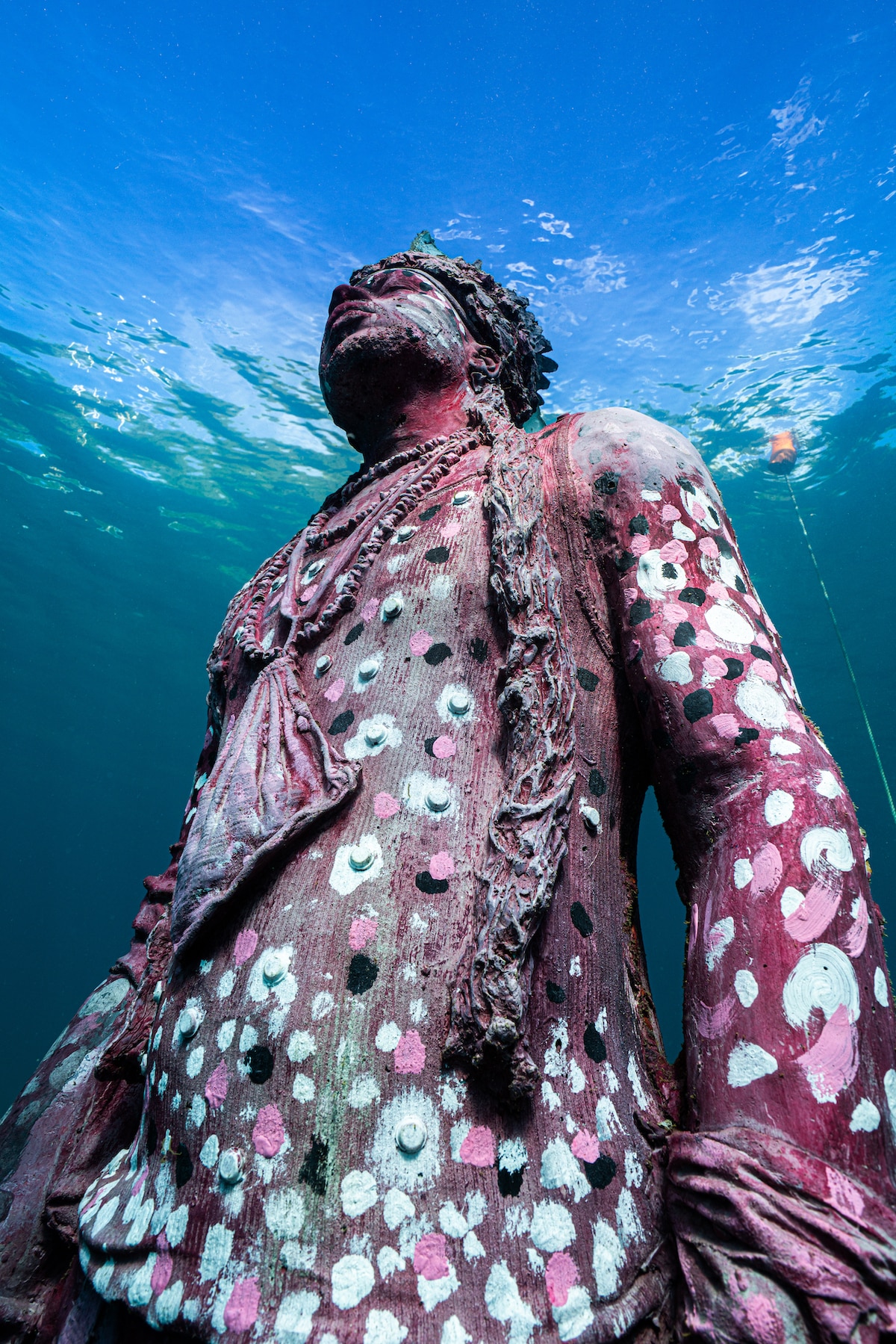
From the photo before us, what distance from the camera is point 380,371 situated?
1.88 m

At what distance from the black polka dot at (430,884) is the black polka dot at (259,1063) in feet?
0.99

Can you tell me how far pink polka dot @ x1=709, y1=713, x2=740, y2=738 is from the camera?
3.46 ft

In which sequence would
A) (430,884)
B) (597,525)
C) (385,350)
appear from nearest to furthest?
(430,884)
(597,525)
(385,350)

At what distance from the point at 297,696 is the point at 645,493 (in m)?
0.81

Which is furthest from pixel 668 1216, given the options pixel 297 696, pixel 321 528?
pixel 321 528

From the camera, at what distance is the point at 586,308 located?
11906mm

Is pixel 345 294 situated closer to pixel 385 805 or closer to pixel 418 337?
pixel 418 337

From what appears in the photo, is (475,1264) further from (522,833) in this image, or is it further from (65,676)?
(65,676)

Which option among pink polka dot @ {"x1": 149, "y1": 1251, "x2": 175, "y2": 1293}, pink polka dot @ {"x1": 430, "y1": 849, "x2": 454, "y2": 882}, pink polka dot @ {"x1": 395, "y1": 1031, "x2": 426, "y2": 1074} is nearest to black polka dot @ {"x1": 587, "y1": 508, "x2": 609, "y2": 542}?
pink polka dot @ {"x1": 430, "y1": 849, "x2": 454, "y2": 882}

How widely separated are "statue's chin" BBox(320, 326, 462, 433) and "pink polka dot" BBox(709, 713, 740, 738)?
52.4 inches

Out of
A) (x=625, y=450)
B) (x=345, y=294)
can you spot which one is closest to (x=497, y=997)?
(x=625, y=450)

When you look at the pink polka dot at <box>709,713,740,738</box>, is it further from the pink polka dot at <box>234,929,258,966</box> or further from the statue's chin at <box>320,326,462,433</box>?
the statue's chin at <box>320,326,462,433</box>

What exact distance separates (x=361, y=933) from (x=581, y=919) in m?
0.36

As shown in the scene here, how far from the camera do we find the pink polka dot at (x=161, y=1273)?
83cm
